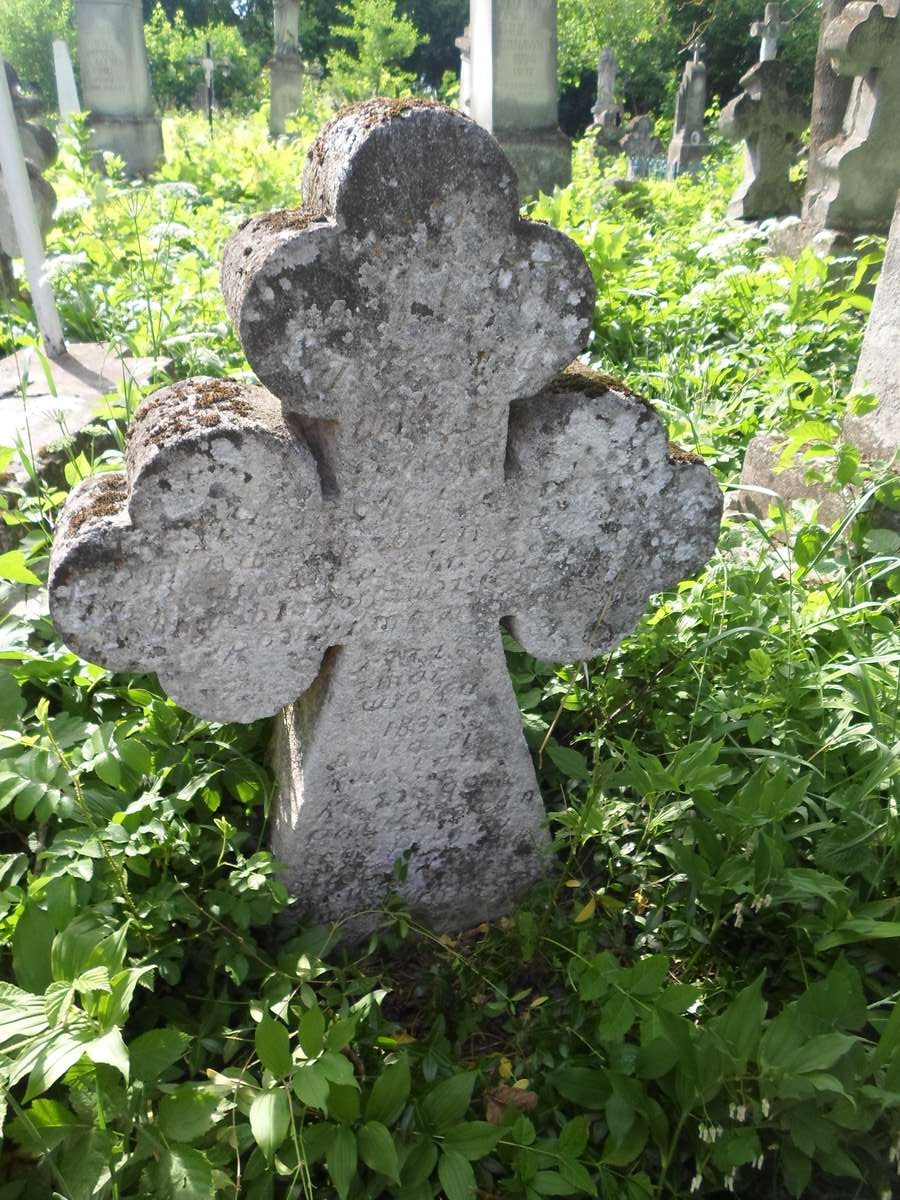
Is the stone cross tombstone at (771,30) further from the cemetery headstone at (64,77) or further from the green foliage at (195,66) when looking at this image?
the green foliage at (195,66)

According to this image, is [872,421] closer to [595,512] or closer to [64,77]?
[595,512]

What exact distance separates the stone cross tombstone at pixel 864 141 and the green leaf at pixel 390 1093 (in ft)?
18.1

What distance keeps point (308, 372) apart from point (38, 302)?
2.77 meters

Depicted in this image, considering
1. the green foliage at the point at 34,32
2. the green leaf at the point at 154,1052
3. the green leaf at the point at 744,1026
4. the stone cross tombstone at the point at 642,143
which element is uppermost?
the green foliage at the point at 34,32

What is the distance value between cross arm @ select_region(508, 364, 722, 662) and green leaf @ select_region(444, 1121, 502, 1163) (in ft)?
2.66

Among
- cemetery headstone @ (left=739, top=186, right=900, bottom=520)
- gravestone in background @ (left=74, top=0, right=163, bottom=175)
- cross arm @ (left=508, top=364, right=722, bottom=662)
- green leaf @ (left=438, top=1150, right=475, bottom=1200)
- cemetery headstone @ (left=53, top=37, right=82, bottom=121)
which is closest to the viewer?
green leaf @ (left=438, top=1150, right=475, bottom=1200)

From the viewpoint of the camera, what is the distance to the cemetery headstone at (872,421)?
298cm

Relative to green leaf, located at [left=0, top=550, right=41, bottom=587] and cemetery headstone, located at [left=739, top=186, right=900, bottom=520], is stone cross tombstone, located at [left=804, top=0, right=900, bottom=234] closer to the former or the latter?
cemetery headstone, located at [left=739, top=186, right=900, bottom=520]

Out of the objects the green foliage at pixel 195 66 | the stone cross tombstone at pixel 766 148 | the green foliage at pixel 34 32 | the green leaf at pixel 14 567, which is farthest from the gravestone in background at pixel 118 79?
the green foliage at pixel 34 32

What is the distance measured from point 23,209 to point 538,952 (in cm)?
331

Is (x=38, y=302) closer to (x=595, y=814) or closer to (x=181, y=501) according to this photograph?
(x=181, y=501)

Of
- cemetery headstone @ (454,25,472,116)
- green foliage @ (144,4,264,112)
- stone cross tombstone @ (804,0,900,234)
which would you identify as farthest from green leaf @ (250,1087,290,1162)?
green foliage @ (144,4,264,112)

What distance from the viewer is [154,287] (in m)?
3.56

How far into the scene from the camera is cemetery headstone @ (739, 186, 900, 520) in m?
2.98
